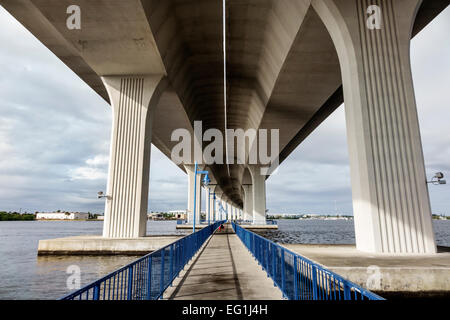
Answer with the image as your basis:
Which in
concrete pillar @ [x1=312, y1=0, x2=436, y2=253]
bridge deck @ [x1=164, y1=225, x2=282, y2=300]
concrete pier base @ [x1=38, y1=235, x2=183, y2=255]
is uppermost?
concrete pillar @ [x1=312, y1=0, x2=436, y2=253]

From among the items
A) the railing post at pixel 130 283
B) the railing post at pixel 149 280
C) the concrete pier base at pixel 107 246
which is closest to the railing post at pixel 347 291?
the railing post at pixel 130 283

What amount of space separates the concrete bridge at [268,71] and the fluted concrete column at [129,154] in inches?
2.3

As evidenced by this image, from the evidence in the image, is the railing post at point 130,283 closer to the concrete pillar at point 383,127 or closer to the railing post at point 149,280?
the railing post at point 149,280

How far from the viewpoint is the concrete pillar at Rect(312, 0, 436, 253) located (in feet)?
33.6

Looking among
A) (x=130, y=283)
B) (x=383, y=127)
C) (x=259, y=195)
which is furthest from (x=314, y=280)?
(x=259, y=195)

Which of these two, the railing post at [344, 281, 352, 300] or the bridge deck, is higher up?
the railing post at [344, 281, 352, 300]

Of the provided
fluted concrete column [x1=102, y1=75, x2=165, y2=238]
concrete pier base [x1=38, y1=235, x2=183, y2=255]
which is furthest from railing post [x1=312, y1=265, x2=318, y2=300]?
fluted concrete column [x1=102, y1=75, x2=165, y2=238]

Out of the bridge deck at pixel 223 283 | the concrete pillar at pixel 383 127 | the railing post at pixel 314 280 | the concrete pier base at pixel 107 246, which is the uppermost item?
the concrete pillar at pixel 383 127

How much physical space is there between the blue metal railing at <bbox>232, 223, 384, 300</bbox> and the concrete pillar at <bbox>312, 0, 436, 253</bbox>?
4.15 metres

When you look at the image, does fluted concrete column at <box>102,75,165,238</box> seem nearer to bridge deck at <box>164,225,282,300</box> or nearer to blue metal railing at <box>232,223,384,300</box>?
bridge deck at <box>164,225,282,300</box>

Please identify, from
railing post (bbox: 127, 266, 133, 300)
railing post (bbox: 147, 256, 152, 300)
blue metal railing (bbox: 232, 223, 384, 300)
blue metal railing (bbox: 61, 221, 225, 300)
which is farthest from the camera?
railing post (bbox: 147, 256, 152, 300)

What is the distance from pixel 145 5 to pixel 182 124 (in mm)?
17733

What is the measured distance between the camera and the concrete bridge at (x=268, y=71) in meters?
10.6
